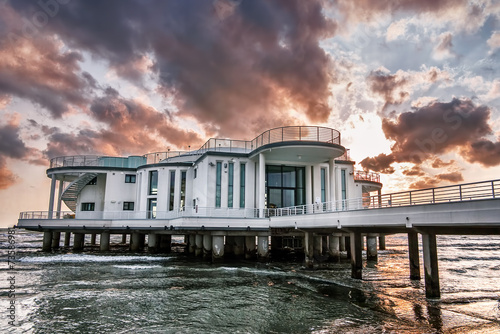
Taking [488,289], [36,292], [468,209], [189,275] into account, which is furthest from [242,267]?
[468,209]

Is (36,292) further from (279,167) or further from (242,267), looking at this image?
(279,167)

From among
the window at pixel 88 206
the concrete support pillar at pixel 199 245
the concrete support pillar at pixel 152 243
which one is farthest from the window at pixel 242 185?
the window at pixel 88 206

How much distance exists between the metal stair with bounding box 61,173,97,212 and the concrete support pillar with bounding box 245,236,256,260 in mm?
20029

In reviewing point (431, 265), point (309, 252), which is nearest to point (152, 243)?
point (309, 252)

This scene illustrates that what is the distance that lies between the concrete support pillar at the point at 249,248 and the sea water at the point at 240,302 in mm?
5184

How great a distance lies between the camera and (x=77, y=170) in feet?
123

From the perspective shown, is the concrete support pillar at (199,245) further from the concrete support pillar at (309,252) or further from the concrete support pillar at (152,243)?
the concrete support pillar at (309,252)

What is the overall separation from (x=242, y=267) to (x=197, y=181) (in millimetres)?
10152

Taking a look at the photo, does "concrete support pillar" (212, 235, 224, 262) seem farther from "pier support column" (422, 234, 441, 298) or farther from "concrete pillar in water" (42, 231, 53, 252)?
"concrete pillar in water" (42, 231, 53, 252)

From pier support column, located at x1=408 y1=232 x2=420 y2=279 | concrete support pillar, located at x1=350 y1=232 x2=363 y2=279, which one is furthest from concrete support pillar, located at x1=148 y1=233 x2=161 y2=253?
pier support column, located at x1=408 y1=232 x2=420 y2=279

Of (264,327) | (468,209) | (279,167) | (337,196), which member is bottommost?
(264,327)

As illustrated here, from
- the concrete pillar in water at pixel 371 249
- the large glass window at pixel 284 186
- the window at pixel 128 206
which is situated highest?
the large glass window at pixel 284 186

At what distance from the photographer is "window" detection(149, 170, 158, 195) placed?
35.4 meters

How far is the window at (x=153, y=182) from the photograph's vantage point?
1393 inches
